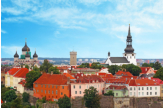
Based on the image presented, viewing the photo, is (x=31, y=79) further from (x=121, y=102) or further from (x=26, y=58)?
(x=26, y=58)

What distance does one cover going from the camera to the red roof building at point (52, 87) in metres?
67.1

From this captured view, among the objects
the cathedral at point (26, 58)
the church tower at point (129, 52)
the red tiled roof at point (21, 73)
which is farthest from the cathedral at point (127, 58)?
the red tiled roof at point (21, 73)

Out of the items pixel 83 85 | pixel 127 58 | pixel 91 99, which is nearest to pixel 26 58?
pixel 127 58

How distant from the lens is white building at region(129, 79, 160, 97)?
6794cm

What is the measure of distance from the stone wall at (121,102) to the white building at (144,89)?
6.41ft

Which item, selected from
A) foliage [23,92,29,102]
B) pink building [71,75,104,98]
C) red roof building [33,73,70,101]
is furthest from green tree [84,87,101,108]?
foliage [23,92,29,102]

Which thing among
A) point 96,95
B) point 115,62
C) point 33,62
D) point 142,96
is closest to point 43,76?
point 96,95

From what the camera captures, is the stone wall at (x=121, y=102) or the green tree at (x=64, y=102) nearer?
the green tree at (x=64, y=102)

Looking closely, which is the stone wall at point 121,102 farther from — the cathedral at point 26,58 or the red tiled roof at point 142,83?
the cathedral at point 26,58

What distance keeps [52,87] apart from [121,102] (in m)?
14.3

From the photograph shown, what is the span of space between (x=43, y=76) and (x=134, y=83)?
66.5ft

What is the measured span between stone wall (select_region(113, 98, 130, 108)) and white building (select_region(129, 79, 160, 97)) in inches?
76.9

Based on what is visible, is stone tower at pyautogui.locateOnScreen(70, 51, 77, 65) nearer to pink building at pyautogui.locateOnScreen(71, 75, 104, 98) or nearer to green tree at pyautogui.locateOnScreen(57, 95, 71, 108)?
pink building at pyautogui.locateOnScreen(71, 75, 104, 98)

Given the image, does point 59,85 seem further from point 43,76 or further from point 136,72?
point 136,72
